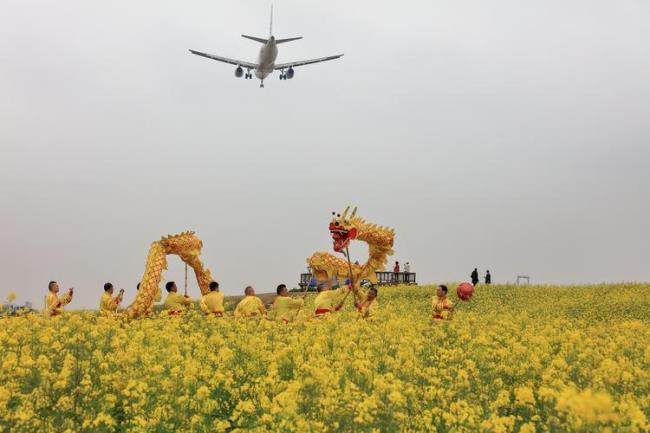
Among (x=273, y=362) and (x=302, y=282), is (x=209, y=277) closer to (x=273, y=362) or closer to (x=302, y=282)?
(x=273, y=362)

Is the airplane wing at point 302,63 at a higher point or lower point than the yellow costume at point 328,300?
higher

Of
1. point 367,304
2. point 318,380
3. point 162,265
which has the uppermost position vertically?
point 162,265

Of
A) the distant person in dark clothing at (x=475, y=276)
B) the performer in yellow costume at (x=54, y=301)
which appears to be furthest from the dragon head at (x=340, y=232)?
the distant person in dark clothing at (x=475, y=276)

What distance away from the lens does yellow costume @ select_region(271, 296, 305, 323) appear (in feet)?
51.1

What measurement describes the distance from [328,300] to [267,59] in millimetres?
40788

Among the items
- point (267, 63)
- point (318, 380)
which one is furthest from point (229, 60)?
point (318, 380)

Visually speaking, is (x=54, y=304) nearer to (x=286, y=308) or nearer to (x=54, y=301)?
(x=54, y=301)

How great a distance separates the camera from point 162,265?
18406 millimetres

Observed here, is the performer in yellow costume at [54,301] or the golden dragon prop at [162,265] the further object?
the golden dragon prop at [162,265]

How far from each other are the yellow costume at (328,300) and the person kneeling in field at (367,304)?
48cm

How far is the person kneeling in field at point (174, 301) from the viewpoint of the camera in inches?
676

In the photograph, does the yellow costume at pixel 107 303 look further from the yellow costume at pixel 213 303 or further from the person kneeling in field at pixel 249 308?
the person kneeling in field at pixel 249 308

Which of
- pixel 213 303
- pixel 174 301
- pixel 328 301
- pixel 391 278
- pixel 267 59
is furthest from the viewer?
pixel 267 59

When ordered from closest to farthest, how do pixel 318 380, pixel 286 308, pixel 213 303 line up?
1. pixel 318 380
2. pixel 286 308
3. pixel 213 303
